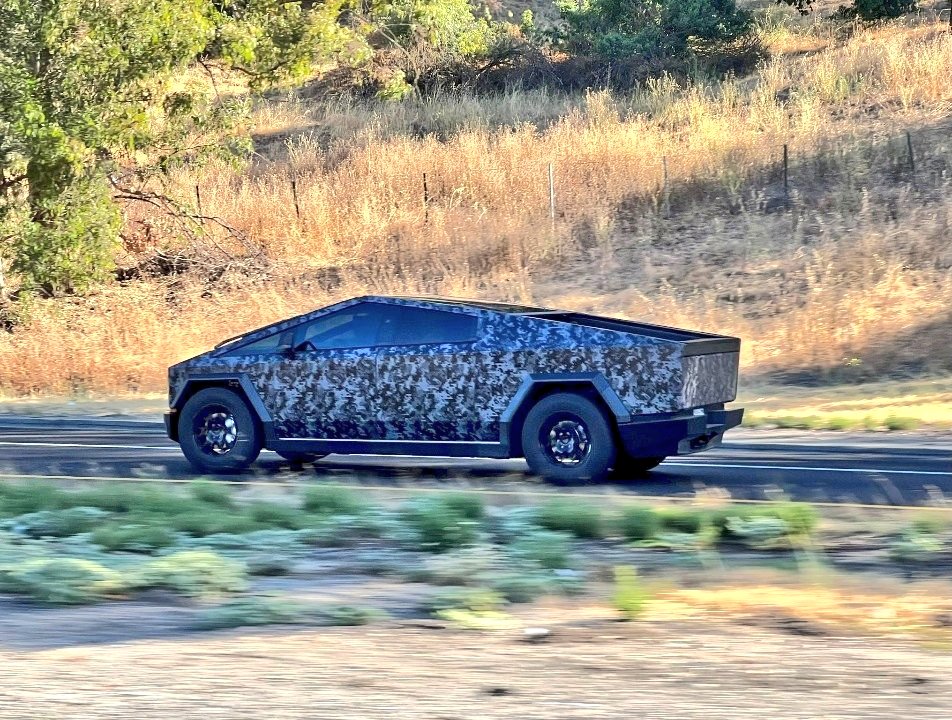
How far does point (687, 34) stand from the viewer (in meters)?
44.4

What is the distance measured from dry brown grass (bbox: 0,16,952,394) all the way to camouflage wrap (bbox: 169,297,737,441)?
10.6m

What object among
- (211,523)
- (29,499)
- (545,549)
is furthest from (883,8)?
(545,549)

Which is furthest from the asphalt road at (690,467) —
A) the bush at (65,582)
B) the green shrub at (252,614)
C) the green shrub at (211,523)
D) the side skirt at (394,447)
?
the green shrub at (252,614)

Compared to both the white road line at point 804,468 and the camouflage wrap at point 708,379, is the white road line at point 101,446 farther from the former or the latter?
the camouflage wrap at point 708,379

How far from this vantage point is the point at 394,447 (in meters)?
11.7

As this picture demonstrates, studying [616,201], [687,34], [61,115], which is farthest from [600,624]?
[687,34]

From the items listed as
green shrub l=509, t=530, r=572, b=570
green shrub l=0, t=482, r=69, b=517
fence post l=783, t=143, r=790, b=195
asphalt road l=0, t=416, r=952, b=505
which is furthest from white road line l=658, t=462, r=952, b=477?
fence post l=783, t=143, r=790, b=195

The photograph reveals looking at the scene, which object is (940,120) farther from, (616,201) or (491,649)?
(491,649)

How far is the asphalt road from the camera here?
1074cm

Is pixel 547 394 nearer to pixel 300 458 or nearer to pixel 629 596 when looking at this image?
pixel 300 458

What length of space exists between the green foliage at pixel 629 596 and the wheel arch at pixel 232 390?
5638 millimetres

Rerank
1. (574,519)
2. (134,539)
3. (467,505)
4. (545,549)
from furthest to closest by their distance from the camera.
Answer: (467,505), (574,519), (134,539), (545,549)

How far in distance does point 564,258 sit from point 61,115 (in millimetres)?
11097

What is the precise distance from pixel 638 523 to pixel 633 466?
11.3 ft
